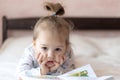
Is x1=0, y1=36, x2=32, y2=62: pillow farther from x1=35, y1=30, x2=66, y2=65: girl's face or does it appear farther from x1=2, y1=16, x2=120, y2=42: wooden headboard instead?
x1=35, y1=30, x2=66, y2=65: girl's face

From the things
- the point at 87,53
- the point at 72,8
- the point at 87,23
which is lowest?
the point at 87,53

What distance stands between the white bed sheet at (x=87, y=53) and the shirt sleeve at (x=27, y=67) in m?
0.11

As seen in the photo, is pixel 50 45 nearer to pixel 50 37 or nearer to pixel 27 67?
pixel 50 37

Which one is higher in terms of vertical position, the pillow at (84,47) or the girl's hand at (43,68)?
the pillow at (84,47)

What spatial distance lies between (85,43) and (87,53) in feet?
0.37

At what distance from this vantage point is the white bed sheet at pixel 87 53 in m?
1.52

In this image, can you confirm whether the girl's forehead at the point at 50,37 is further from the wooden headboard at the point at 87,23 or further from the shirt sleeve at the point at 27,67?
the wooden headboard at the point at 87,23

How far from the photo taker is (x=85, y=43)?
1918 mm

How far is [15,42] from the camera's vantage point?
1.96 metres

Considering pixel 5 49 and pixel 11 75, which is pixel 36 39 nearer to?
pixel 11 75

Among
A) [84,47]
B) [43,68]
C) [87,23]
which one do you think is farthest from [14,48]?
[43,68]

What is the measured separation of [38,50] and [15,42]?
76 cm

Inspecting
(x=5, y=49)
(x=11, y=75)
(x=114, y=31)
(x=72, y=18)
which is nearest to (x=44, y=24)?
(x=11, y=75)

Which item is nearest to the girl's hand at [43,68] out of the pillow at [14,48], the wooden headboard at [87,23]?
the pillow at [14,48]
